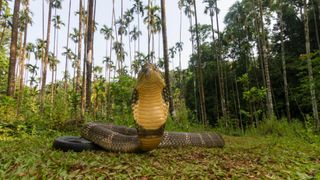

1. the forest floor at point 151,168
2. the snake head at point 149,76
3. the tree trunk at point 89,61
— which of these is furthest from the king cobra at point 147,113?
the tree trunk at point 89,61

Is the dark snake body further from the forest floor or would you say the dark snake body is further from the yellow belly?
the yellow belly

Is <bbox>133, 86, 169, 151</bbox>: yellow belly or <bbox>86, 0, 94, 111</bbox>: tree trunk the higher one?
<bbox>86, 0, 94, 111</bbox>: tree trunk

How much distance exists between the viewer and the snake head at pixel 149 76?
3.52 metres

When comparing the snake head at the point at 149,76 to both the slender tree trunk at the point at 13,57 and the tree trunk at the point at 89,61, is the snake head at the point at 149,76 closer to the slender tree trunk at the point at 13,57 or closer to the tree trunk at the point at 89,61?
the tree trunk at the point at 89,61

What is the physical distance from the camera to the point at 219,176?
9.96 feet

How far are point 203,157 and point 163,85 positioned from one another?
143 centimetres

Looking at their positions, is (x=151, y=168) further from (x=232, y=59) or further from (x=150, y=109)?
(x=232, y=59)

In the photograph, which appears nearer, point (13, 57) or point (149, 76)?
point (149, 76)

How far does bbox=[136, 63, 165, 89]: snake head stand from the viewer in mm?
3523

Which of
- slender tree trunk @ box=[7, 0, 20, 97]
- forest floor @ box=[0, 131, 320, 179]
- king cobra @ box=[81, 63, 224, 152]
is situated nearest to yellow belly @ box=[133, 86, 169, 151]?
king cobra @ box=[81, 63, 224, 152]

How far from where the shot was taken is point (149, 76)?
3.52 meters

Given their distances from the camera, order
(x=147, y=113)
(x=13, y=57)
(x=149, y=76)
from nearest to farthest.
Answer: (x=149, y=76)
(x=147, y=113)
(x=13, y=57)

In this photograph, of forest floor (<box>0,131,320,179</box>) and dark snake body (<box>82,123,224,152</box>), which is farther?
dark snake body (<box>82,123,224,152</box>)

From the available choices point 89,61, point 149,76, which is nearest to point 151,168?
point 149,76
